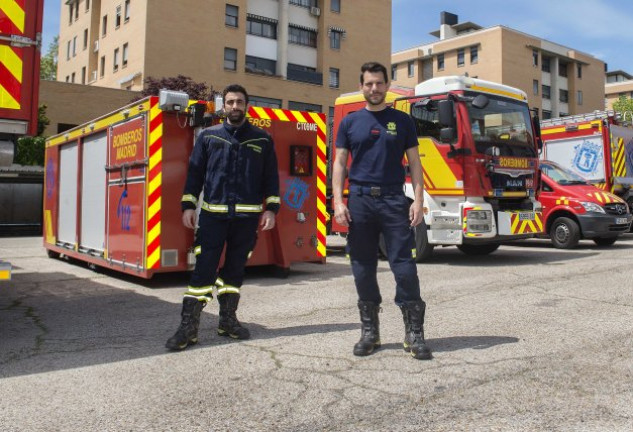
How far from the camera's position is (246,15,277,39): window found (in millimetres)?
37344

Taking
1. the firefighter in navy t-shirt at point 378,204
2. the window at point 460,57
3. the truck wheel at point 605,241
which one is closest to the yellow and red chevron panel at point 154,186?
the firefighter in navy t-shirt at point 378,204

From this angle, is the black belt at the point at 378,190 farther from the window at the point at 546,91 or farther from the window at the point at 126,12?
the window at the point at 546,91

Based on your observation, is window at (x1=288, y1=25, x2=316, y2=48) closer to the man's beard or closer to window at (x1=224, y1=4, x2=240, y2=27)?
window at (x1=224, y1=4, x2=240, y2=27)

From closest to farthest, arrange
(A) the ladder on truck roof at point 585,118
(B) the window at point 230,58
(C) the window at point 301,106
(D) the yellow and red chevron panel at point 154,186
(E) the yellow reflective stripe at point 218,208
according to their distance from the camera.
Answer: (E) the yellow reflective stripe at point 218,208, (D) the yellow and red chevron panel at point 154,186, (A) the ladder on truck roof at point 585,118, (B) the window at point 230,58, (C) the window at point 301,106

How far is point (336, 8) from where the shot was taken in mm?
41250

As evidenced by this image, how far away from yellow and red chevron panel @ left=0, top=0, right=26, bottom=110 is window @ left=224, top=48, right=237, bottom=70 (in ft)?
107

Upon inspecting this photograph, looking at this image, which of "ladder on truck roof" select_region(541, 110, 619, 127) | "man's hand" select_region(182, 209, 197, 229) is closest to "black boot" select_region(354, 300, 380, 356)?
"man's hand" select_region(182, 209, 197, 229)

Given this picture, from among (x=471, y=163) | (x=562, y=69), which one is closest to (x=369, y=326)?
(x=471, y=163)

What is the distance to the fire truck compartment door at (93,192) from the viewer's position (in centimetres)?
852

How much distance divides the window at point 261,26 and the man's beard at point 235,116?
113 ft

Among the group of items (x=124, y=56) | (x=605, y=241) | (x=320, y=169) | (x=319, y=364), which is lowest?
(x=319, y=364)

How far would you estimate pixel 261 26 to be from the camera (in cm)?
3797

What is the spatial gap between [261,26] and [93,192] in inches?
→ 1237

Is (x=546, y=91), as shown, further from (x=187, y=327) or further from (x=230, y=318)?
(x=187, y=327)
